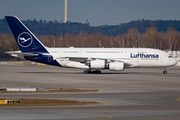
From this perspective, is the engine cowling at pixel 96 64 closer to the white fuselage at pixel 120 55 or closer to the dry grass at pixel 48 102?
the white fuselage at pixel 120 55

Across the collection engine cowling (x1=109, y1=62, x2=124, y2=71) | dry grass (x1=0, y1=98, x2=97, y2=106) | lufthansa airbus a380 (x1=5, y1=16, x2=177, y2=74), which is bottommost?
dry grass (x1=0, y1=98, x2=97, y2=106)

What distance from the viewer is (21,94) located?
38.9 metres

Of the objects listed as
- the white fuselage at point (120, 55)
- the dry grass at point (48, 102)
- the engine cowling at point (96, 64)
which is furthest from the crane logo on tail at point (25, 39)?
the dry grass at point (48, 102)

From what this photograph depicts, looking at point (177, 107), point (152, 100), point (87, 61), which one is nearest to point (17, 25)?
point (87, 61)

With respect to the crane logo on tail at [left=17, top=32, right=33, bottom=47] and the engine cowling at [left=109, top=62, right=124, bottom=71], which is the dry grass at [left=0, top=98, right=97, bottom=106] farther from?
the crane logo on tail at [left=17, top=32, right=33, bottom=47]

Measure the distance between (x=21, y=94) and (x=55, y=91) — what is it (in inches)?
134

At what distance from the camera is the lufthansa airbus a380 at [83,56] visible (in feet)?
229

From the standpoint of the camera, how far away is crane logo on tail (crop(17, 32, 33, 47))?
69.9 metres

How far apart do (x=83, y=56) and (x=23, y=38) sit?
7456mm

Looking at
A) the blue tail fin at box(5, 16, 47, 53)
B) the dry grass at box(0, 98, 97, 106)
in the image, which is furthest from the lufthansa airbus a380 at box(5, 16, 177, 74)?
the dry grass at box(0, 98, 97, 106)

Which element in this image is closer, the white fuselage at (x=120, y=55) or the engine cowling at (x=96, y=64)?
the engine cowling at (x=96, y=64)

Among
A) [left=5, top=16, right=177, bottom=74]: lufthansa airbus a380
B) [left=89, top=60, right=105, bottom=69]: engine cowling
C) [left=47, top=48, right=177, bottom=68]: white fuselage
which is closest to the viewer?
[left=89, top=60, right=105, bottom=69]: engine cowling

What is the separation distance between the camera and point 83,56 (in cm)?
7112

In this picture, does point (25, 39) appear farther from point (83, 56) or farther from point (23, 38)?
point (83, 56)
